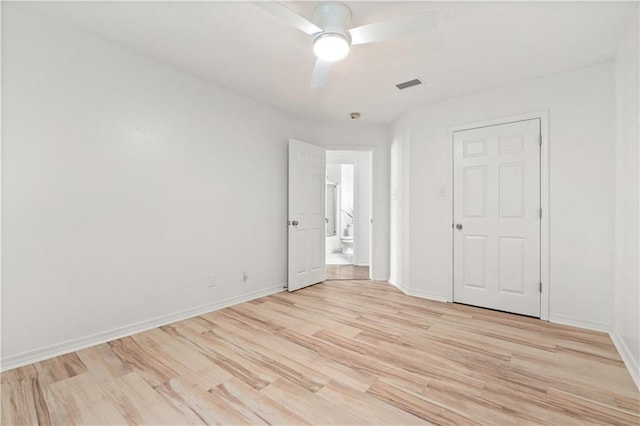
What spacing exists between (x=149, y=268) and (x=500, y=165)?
147 inches

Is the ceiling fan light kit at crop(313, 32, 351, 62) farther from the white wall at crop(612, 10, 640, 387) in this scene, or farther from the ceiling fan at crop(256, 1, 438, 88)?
the white wall at crop(612, 10, 640, 387)

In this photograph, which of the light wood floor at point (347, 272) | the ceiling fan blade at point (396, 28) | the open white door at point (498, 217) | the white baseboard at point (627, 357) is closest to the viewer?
the ceiling fan blade at point (396, 28)

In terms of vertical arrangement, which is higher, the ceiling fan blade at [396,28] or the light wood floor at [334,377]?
the ceiling fan blade at [396,28]

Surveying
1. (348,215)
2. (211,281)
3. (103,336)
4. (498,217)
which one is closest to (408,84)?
(498,217)

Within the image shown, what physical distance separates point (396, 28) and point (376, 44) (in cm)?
64

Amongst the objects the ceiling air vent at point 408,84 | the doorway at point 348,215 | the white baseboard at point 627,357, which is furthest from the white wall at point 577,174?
the doorway at point 348,215

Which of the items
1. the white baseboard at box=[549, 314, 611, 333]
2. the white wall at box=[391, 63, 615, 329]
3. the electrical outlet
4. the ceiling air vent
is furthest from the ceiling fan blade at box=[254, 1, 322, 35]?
the white baseboard at box=[549, 314, 611, 333]

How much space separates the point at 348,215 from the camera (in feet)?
25.5

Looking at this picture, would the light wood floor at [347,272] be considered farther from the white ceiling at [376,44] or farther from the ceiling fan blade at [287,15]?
the ceiling fan blade at [287,15]

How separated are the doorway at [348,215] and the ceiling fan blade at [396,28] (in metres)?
2.87

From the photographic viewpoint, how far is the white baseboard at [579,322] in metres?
2.69

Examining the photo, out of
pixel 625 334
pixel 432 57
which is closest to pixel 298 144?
pixel 432 57

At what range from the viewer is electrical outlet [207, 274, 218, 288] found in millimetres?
3184

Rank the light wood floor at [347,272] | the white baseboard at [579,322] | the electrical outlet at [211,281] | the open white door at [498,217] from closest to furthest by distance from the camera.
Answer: the white baseboard at [579,322], the open white door at [498,217], the electrical outlet at [211,281], the light wood floor at [347,272]
